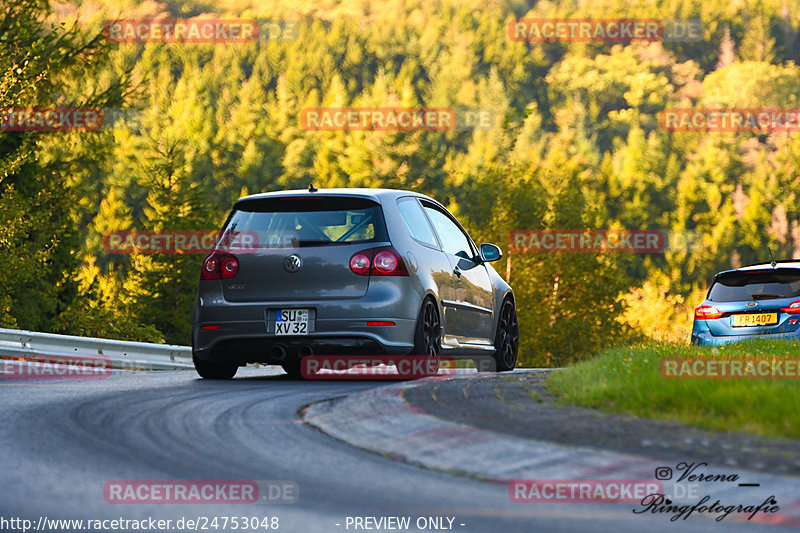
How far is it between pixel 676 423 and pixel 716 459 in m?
1.09

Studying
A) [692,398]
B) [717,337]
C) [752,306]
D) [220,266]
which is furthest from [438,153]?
[692,398]

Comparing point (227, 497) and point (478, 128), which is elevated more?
point (478, 128)

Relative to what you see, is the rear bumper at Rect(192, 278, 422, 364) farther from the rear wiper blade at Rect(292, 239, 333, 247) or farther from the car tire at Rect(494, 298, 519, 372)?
the car tire at Rect(494, 298, 519, 372)

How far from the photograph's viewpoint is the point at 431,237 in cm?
1081

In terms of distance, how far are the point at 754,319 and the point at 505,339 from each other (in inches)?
200

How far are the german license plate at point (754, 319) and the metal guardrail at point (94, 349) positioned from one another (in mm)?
7563

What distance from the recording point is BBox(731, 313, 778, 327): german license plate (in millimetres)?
15789

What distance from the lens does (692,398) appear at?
6.84 meters

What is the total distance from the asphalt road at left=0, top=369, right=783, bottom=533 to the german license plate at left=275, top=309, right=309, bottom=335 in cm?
165

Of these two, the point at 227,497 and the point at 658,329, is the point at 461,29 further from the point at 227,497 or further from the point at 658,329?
the point at 227,497

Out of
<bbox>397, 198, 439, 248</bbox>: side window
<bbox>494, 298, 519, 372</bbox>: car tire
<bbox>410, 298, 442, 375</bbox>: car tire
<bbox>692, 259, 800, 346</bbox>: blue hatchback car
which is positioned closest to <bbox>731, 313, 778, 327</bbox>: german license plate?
<bbox>692, 259, 800, 346</bbox>: blue hatchback car

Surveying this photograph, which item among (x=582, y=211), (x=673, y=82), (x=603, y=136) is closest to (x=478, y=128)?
(x=603, y=136)

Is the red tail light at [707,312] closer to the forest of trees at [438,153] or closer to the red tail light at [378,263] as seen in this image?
the forest of trees at [438,153]

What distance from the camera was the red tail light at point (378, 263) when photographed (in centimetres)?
970
